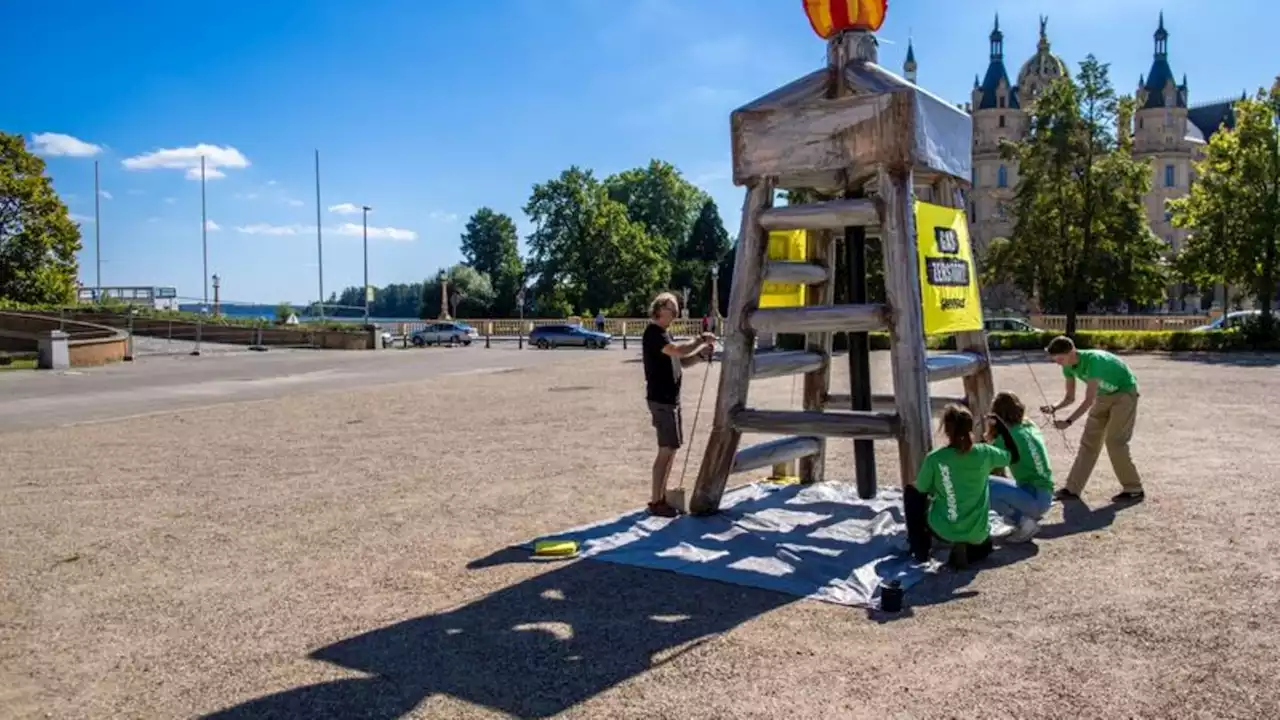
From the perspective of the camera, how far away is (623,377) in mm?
Answer: 23938

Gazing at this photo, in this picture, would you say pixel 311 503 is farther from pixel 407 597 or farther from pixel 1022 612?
pixel 1022 612

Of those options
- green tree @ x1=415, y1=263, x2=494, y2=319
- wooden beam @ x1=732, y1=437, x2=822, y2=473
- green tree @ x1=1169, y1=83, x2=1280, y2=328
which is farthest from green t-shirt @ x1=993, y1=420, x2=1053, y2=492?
green tree @ x1=415, y1=263, x2=494, y2=319

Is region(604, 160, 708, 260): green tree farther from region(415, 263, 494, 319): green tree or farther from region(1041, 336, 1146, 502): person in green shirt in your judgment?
region(1041, 336, 1146, 502): person in green shirt

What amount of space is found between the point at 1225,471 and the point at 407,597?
7.62 meters

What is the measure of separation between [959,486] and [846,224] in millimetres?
2066

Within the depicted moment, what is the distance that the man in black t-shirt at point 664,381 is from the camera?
7.20 metres

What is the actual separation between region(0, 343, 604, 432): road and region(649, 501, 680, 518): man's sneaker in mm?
10794

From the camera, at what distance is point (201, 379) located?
940 inches

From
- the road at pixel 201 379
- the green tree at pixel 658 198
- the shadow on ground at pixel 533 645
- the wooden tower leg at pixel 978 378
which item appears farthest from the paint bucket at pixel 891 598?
the green tree at pixel 658 198

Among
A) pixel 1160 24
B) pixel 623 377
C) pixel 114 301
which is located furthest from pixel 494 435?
pixel 1160 24

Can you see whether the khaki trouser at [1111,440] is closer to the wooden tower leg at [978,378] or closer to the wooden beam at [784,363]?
the wooden tower leg at [978,378]

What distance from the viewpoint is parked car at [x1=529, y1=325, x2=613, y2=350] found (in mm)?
47469

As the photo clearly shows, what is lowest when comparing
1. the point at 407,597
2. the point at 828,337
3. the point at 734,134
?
the point at 407,597

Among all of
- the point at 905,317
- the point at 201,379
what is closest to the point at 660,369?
the point at 905,317
